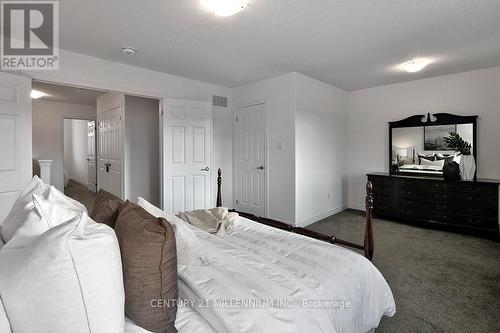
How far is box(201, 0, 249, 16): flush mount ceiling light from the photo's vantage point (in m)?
2.07

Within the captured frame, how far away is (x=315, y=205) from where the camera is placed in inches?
182

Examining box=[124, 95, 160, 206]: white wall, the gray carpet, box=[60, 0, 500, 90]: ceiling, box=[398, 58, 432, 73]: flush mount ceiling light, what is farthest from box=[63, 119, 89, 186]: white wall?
box=[398, 58, 432, 73]: flush mount ceiling light

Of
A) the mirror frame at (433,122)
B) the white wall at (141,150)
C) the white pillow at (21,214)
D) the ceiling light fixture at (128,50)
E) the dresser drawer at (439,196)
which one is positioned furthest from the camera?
the white wall at (141,150)

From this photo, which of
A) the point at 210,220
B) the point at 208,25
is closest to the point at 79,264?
the point at 210,220

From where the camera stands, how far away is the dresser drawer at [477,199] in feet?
11.8

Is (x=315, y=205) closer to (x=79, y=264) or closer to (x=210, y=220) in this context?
(x=210, y=220)

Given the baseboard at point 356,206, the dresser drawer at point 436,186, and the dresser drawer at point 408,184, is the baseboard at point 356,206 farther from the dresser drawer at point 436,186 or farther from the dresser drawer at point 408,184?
the dresser drawer at point 436,186

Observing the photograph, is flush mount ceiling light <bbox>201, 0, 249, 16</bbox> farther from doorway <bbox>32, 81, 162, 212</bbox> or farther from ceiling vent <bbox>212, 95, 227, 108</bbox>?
ceiling vent <bbox>212, 95, 227, 108</bbox>

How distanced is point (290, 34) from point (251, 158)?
240 cm

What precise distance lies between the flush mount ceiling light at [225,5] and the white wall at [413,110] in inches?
151

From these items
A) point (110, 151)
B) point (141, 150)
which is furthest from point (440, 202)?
point (110, 151)

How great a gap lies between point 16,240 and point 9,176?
2.50 metres

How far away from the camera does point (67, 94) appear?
5355mm

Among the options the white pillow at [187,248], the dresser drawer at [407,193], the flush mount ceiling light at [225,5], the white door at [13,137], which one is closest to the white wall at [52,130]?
the white door at [13,137]
